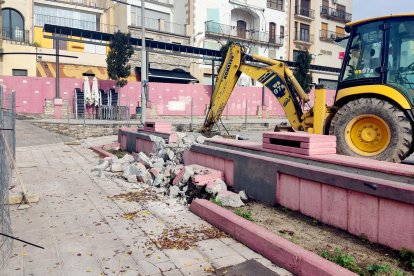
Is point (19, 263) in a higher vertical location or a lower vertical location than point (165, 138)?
lower

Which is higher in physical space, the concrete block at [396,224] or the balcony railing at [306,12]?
the balcony railing at [306,12]

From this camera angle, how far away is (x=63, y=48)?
30.4m

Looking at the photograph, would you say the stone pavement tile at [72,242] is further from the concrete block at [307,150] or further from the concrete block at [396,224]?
the concrete block at [396,224]

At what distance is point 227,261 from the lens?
3.79 metres

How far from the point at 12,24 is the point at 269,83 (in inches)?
1133

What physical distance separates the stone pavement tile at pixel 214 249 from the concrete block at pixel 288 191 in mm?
1348

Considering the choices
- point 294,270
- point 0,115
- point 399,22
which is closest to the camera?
point 294,270

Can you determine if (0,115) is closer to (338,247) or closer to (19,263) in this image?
(19,263)

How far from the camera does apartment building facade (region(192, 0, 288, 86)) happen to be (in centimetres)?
3606

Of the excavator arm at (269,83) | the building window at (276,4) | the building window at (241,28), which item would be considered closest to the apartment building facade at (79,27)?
the building window at (241,28)

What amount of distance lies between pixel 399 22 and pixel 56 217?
7.17m

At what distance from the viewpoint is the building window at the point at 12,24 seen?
29.3 m

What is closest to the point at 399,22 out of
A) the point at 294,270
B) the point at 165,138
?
the point at 294,270

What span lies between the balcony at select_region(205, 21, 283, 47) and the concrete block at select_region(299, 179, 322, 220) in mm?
33772
